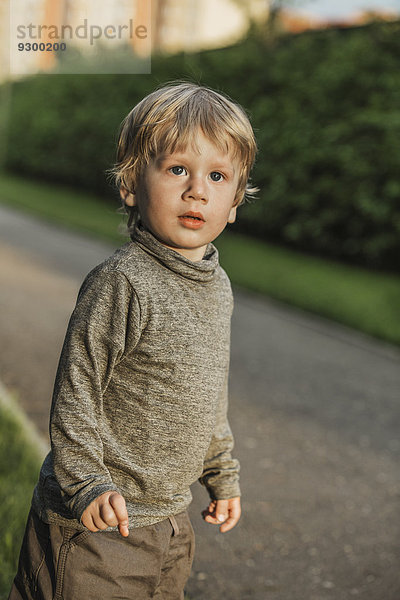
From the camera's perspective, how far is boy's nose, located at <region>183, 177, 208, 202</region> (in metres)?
1.70

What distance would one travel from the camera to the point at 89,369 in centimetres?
164

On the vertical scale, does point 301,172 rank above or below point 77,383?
below

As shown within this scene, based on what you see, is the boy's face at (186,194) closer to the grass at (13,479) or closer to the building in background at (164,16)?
the grass at (13,479)

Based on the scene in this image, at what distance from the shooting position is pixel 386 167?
378 inches

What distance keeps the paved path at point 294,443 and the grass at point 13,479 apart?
0.93 feet

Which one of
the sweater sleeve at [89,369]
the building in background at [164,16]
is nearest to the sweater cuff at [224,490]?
the sweater sleeve at [89,369]

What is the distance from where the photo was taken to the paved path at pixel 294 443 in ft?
9.93

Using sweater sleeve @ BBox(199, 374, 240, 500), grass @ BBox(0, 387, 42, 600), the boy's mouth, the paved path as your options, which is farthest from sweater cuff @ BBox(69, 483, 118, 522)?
the paved path

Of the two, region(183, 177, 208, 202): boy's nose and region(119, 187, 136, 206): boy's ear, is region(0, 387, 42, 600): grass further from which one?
region(183, 177, 208, 202): boy's nose

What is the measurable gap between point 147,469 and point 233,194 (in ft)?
2.20

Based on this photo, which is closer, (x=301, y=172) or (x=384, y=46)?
(x=384, y=46)

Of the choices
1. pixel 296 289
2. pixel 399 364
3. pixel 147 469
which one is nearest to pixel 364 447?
pixel 399 364

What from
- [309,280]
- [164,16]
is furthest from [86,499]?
[164,16]

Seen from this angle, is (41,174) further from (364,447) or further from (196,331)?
(196,331)
